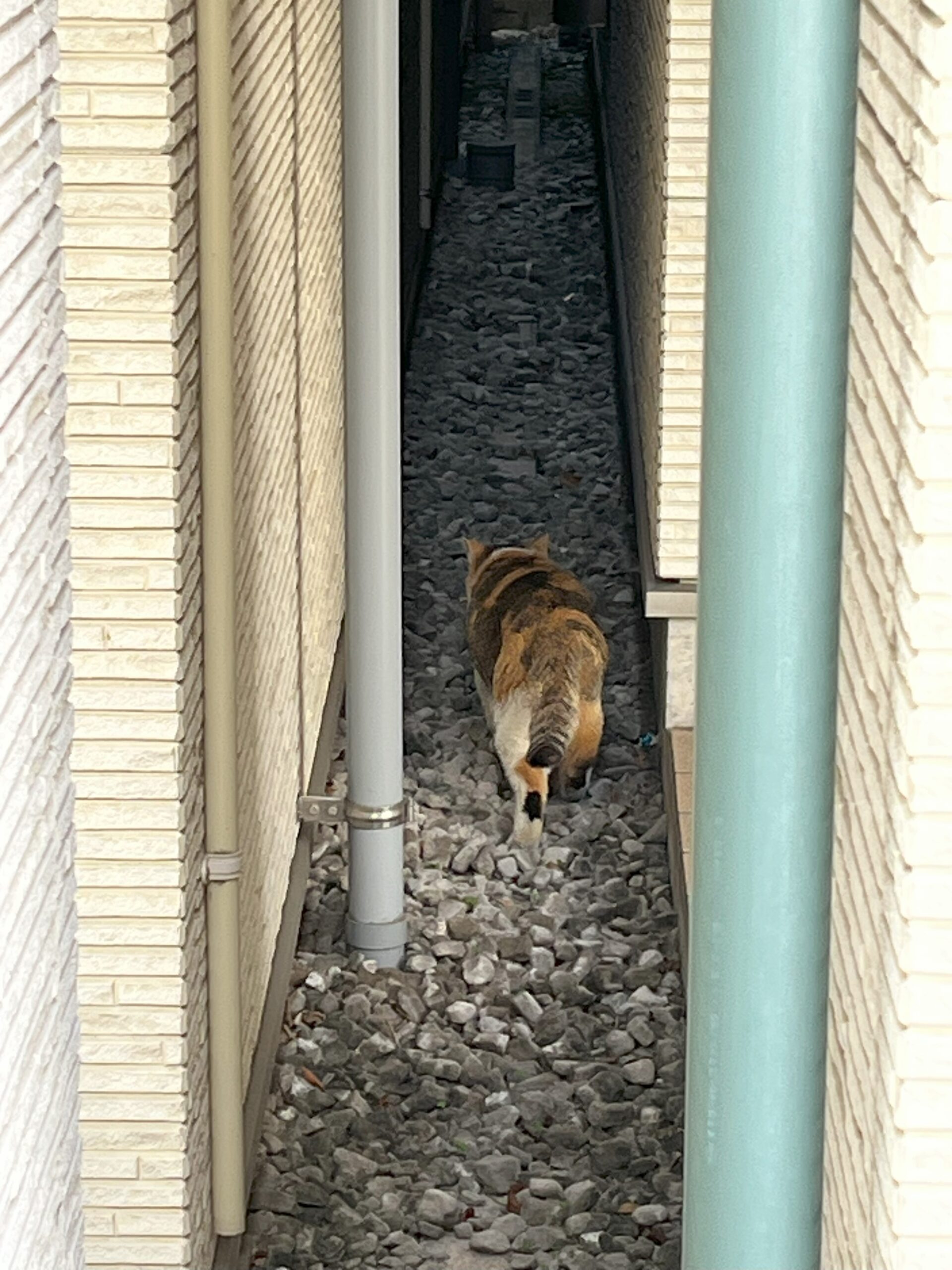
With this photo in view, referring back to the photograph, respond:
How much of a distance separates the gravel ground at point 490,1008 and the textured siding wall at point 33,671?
252 cm

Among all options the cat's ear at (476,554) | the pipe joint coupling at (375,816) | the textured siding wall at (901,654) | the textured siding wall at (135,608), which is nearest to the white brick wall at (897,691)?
the textured siding wall at (901,654)

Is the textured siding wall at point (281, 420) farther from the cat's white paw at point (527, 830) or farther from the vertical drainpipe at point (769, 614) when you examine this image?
the vertical drainpipe at point (769, 614)

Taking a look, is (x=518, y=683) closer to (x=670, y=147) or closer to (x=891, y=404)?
(x=670, y=147)

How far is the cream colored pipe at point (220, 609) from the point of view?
5.20m

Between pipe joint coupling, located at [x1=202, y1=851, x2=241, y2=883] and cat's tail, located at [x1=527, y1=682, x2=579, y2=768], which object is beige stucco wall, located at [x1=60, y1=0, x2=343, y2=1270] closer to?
pipe joint coupling, located at [x1=202, y1=851, x2=241, y2=883]

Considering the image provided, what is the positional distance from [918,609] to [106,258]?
238 cm

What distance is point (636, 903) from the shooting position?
8.52m

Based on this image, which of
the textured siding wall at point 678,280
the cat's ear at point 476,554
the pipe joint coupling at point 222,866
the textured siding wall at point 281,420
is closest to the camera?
the pipe joint coupling at point 222,866

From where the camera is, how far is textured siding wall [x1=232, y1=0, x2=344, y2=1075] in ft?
21.1

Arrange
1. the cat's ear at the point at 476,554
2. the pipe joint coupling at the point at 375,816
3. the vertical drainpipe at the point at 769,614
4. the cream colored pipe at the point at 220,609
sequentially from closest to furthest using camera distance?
the vertical drainpipe at the point at 769,614 < the cream colored pipe at the point at 220,609 < the pipe joint coupling at the point at 375,816 < the cat's ear at the point at 476,554

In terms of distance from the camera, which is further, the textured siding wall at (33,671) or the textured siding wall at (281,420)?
the textured siding wall at (281,420)

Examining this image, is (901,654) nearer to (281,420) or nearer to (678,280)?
(281,420)

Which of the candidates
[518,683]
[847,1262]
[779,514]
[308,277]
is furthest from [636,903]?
[779,514]

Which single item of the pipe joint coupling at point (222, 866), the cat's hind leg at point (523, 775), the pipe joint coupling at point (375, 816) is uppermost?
the pipe joint coupling at point (222, 866)
